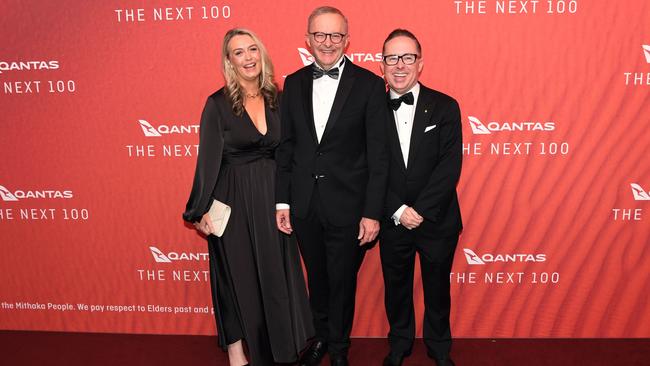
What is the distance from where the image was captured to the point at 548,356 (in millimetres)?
2980

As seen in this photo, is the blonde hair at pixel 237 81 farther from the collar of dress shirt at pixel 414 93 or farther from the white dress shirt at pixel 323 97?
the collar of dress shirt at pixel 414 93

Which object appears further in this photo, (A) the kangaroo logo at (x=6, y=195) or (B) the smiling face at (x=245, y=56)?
(A) the kangaroo logo at (x=6, y=195)

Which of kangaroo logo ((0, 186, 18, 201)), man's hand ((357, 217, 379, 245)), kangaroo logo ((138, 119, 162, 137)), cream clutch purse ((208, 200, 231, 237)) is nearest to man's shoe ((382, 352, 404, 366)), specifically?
man's hand ((357, 217, 379, 245))

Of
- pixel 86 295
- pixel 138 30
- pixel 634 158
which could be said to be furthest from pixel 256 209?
pixel 634 158

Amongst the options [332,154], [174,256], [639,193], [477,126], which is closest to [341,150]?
[332,154]

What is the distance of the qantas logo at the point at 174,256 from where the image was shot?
10.9 feet

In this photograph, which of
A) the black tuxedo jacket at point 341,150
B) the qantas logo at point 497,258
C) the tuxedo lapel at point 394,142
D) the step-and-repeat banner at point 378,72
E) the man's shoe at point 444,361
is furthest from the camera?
the qantas logo at point 497,258

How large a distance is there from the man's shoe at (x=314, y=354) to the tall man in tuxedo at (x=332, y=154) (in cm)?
40

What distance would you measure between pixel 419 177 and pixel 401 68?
22.1 inches

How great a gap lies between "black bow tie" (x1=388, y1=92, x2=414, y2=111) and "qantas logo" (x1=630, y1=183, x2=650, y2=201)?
158cm

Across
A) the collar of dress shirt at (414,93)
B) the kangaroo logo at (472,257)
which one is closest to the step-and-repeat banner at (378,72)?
the kangaroo logo at (472,257)

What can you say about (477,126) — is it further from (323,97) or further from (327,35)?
(327,35)

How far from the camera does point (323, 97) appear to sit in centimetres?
252

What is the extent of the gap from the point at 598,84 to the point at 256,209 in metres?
2.12
